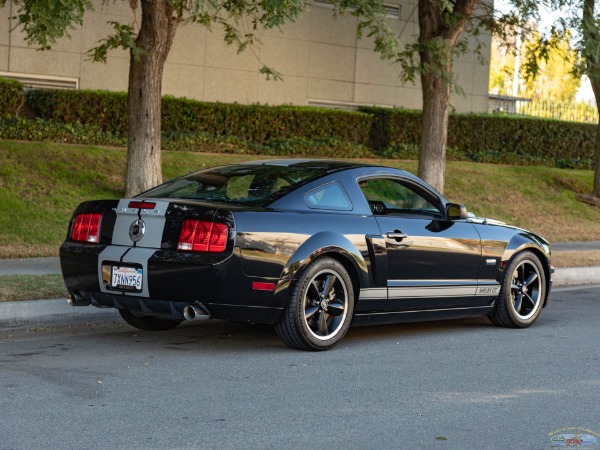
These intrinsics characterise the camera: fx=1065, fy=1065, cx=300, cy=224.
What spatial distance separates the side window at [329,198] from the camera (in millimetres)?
8039

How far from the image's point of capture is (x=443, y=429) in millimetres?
5762

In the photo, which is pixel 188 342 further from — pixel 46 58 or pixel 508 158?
pixel 508 158

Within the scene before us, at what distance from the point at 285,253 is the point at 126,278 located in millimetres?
1151

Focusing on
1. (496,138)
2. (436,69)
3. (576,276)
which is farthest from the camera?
(496,138)

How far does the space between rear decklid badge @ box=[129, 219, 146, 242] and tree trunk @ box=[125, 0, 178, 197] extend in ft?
23.8

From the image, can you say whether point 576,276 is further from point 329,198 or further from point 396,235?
point 329,198

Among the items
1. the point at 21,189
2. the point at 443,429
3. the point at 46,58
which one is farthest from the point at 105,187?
the point at 443,429

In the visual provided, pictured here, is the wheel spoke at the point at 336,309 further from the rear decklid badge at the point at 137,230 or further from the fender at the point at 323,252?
the rear decklid badge at the point at 137,230

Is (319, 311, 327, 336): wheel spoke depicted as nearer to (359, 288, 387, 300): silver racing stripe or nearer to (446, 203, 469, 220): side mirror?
(359, 288, 387, 300): silver racing stripe

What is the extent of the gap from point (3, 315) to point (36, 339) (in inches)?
22.2

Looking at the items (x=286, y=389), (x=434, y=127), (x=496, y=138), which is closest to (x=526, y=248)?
(x=286, y=389)

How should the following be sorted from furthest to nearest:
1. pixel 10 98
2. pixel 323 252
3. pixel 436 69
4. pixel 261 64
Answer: pixel 261 64 → pixel 10 98 → pixel 436 69 → pixel 323 252

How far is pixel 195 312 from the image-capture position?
744cm

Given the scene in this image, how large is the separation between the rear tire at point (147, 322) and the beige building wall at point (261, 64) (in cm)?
1259
